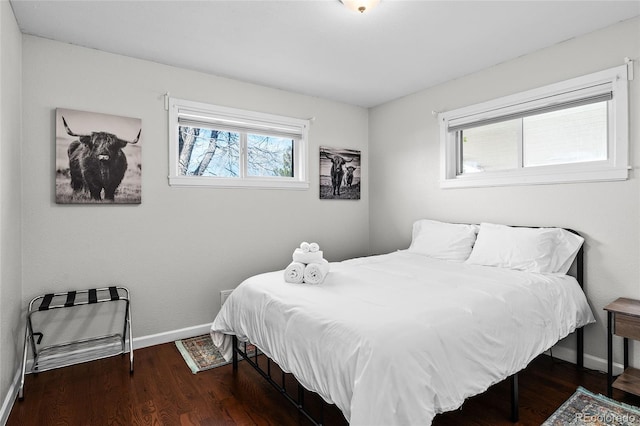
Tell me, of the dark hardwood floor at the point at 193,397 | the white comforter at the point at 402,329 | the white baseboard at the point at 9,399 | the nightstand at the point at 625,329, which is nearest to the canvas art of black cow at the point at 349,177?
the white comforter at the point at 402,329

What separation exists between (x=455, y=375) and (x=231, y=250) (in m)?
2.45

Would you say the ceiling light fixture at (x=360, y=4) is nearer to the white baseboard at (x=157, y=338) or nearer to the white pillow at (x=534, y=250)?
the white pillow at (x=534, y=250)

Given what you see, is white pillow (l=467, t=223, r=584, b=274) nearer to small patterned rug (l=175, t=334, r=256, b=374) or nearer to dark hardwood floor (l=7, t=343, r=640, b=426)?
dark hardwood floor (l=7, t=343, r=640, b=426)

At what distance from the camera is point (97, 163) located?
2.76m

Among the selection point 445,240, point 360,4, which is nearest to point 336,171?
point 445,240

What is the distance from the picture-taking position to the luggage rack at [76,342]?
248 centimetres

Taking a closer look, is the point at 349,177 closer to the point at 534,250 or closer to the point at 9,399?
the point at 534,250

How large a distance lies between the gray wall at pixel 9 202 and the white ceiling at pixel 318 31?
32 cm

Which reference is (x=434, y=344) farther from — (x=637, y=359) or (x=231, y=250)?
(x=231, y=250)

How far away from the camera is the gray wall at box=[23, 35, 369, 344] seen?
102 inches

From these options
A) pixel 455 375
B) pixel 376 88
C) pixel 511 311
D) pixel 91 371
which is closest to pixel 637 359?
pixel 511 311

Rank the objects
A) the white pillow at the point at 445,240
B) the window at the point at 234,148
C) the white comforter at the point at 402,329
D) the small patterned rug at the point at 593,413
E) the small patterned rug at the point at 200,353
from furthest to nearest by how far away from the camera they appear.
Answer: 1. the window at the point at 234,148
2. the white pillow at the point at 445,240
3. the small patterned rug at the point at 200,353
4. the small patterned rug at the point at 593,413
5. the white comforter at the point at 402,329

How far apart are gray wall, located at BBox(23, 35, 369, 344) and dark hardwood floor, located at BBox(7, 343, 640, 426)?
0.60 metres

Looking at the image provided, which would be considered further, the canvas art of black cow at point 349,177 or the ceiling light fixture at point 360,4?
the canvas art of black cow at point 349,177
